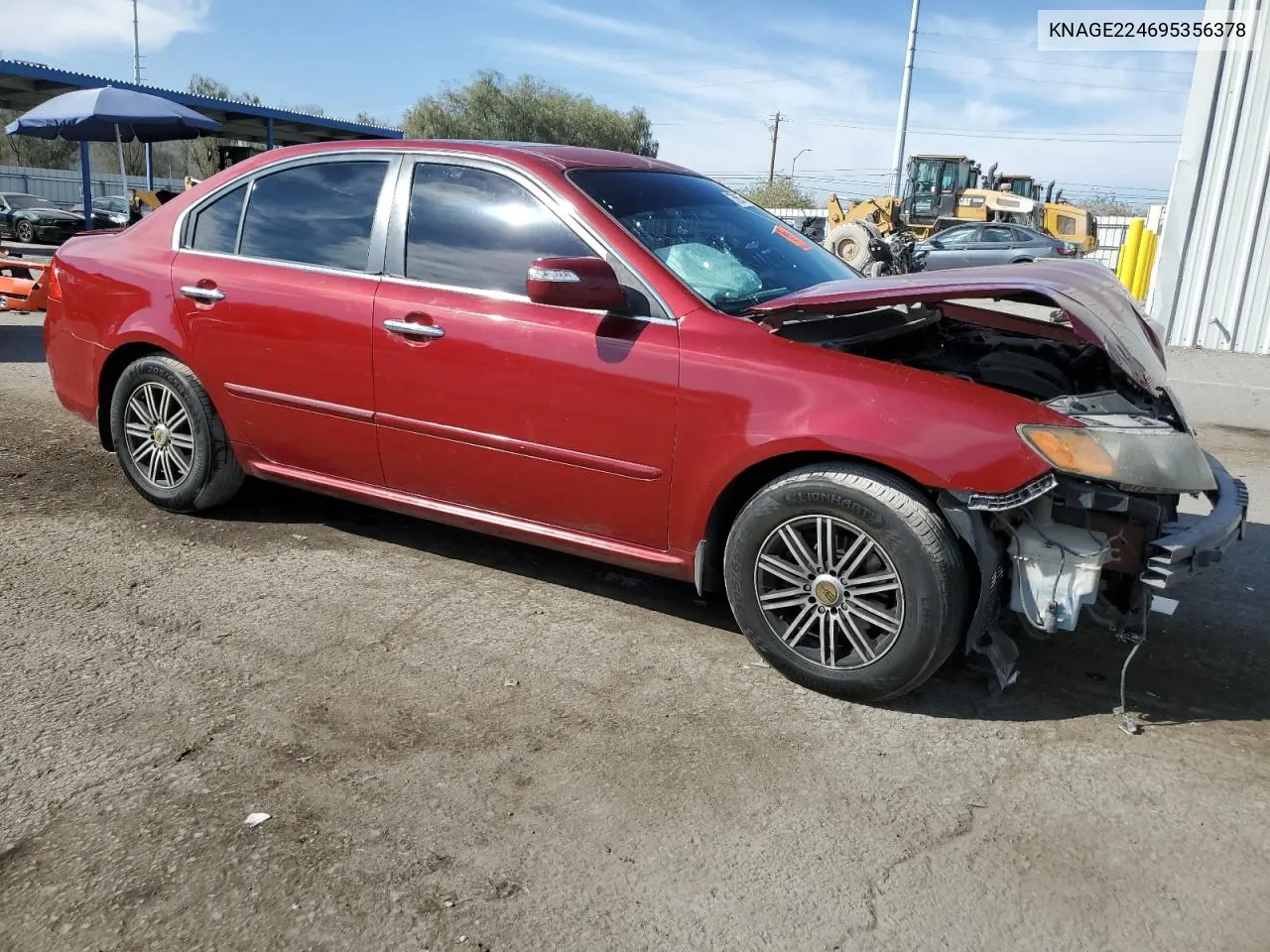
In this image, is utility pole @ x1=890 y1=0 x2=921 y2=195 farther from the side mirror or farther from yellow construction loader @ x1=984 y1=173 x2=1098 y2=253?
the side mirror

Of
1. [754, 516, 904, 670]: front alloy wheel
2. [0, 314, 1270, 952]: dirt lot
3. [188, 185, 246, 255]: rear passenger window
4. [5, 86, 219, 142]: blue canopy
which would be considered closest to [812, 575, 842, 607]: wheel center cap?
[754, 516, 904, 670]: front alloy wheel

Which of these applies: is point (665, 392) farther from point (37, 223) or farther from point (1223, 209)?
point (37, 223)

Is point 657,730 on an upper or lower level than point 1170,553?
lower

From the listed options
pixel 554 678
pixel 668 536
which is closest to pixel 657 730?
pixel 554 678

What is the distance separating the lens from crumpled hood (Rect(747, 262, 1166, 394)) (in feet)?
9.80

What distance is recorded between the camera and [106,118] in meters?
14.2

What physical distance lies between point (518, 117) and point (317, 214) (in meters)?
56.2

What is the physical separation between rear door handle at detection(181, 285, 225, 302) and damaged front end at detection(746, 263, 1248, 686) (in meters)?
2.37

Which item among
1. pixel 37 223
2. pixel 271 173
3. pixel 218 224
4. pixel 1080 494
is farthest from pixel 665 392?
pixel 37 223

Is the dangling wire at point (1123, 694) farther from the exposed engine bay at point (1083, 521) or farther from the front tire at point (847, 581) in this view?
the front tire at point (847, 581)

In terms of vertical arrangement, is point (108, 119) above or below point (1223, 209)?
above

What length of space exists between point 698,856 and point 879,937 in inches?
17.9

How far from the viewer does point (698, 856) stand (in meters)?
2.41

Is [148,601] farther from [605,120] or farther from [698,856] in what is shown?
[605,120]
